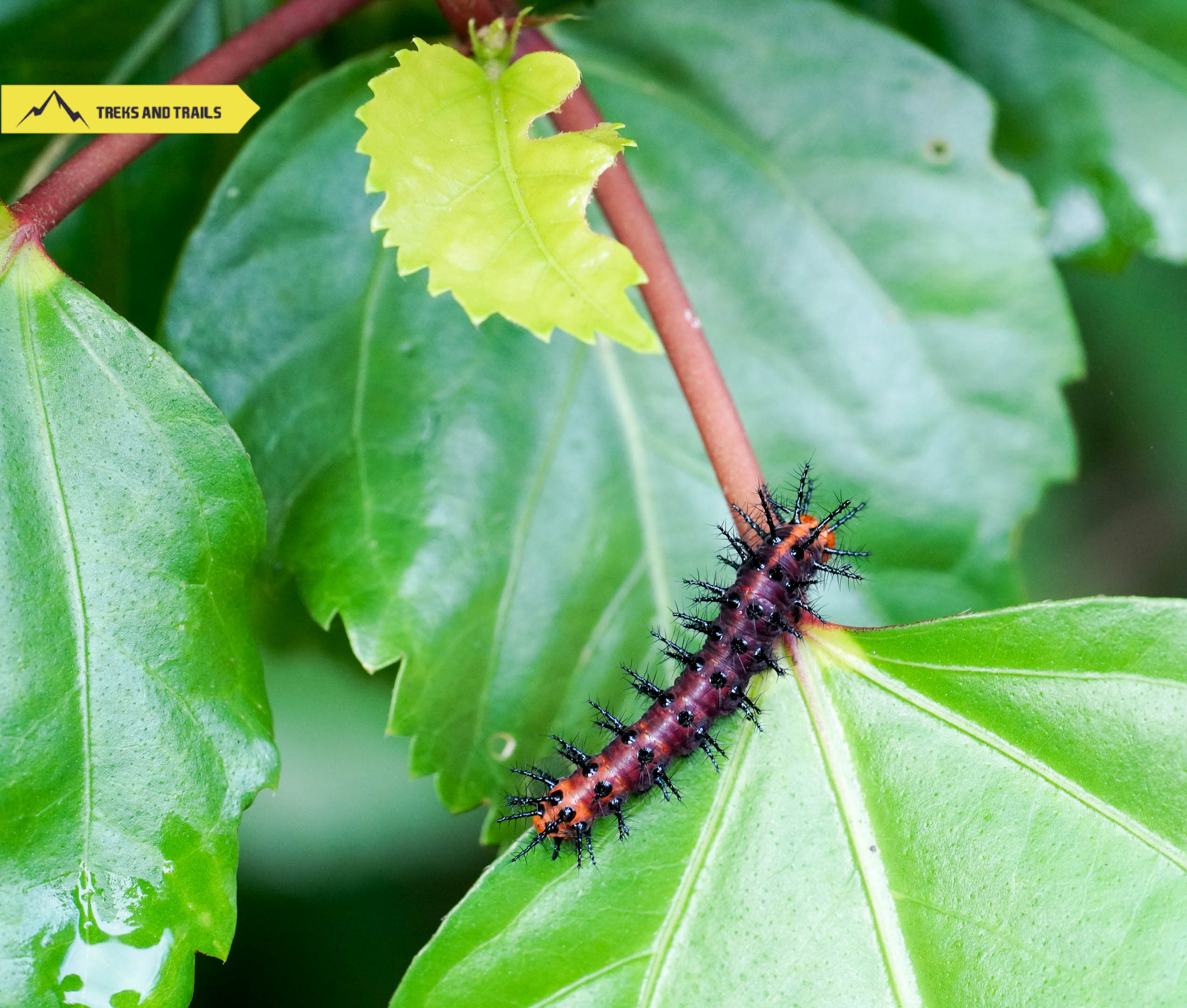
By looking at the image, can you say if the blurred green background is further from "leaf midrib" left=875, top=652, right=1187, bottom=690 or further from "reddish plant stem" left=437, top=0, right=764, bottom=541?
"leaf midrib" left=875, top=652, right=1187, bottom=690

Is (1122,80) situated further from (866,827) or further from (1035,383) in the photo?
(866,827)

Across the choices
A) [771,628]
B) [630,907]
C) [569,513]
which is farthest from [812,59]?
[630,907]

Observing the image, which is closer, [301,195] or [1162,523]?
[301,195]

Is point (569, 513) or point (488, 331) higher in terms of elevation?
point (488, 331)

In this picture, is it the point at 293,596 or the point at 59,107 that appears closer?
the point at 59,107

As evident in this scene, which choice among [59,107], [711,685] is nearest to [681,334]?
[711,685]

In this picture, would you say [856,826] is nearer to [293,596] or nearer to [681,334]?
[681,334]
